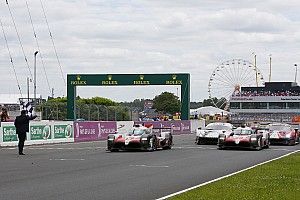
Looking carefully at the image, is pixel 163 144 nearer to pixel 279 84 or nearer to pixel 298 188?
pixel 298 188

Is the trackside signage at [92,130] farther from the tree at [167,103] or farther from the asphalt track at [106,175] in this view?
the tree at [167,103]

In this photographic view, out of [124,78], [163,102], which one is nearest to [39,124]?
[124,78]

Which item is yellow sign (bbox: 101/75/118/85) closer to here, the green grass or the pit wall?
the pit wall

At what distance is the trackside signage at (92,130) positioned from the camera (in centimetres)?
4109

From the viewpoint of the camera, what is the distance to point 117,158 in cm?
2444

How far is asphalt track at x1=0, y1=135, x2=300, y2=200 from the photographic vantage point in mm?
13430

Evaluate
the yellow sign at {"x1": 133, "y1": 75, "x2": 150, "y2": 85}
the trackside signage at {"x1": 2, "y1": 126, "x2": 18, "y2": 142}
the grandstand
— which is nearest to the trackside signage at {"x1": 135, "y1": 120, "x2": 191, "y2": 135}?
the yellow sign at {"x1": 133, "y1": 75, "x2": 150, "y2": 85}

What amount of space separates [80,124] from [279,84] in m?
117

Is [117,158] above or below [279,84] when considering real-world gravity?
below

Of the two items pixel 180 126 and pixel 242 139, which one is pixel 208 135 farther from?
pixel 180 126

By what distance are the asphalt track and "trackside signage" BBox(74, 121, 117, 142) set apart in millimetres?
16250

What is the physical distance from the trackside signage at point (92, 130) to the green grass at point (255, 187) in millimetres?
23179

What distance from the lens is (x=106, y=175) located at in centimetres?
1745

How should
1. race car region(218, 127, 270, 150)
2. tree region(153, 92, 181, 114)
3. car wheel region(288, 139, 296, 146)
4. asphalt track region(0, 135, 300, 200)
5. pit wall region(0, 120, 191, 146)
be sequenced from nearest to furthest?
asphalt track region(0, 135, 300, 200)
race car region(218, 127, 270, 150)
pit wall region(0, 120, 191, 146)
car wheel region(288, 139, 296, 146)
tree region(153, 92, 181, 114)
